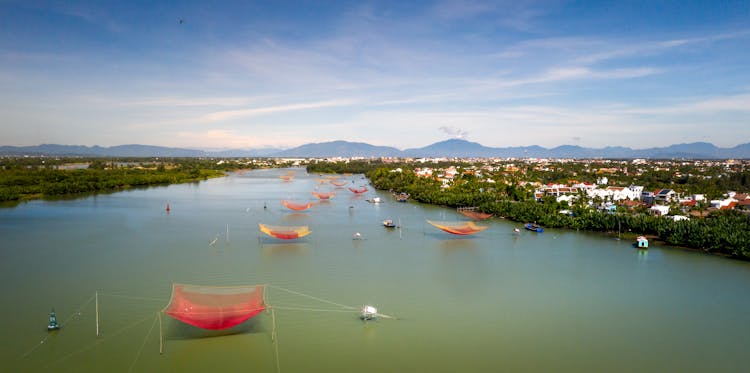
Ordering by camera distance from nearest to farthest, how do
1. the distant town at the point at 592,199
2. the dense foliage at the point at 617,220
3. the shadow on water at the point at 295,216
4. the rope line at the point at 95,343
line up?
the rope line at the point at 95,343 < the dense foliage at the point at 617,220 < the distant town at the point at 592,199 < the shadow on water at the point at 295,216

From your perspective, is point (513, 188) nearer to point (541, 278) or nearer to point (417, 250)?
point (417, 250)

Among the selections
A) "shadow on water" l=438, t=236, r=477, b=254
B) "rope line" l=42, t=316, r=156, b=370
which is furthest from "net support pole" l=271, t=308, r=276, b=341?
"shadow on water" l=438, t=236, r=477, b=254

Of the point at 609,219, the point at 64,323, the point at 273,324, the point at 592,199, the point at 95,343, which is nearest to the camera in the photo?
the point at 95,343

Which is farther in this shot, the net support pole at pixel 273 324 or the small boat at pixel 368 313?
the small boat at pixel 368 313

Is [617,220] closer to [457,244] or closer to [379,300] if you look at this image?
[457,244]

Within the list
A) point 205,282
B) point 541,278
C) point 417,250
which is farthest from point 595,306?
point 205,282

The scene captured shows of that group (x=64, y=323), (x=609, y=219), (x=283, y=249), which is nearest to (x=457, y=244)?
(x=283, y=249)

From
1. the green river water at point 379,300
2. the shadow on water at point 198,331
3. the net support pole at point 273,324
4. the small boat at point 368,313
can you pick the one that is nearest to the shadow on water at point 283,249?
the green river water at point 379,300

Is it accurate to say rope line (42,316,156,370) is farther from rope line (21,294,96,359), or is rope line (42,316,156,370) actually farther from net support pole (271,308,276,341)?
net support pole (271,308,276,341)

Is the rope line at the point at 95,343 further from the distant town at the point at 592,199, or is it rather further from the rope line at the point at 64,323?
the distant town at the point at 592,199
